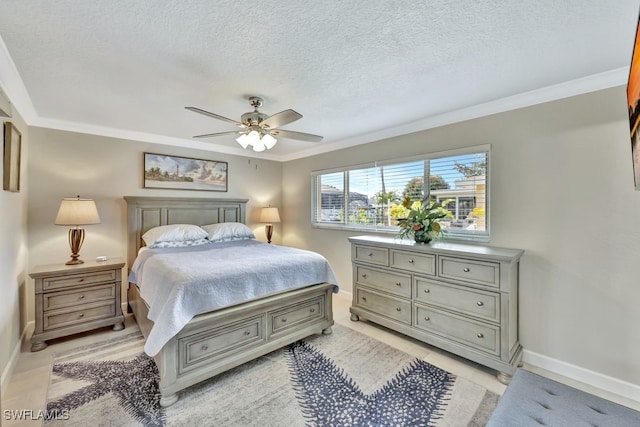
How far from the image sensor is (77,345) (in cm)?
273

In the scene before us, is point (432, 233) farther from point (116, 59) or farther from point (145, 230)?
point (145, 230)

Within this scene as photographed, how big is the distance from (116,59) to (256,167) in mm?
3098

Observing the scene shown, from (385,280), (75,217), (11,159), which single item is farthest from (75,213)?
(385,280)

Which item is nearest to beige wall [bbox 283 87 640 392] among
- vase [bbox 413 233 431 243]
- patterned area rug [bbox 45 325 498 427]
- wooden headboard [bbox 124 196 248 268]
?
vase [bbox 413 233 431 243]

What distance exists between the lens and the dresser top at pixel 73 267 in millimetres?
2689

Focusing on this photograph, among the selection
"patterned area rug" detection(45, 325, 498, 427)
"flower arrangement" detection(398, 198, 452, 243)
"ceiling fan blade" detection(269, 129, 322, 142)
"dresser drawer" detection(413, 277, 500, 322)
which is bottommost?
"patterned area rug" detection(45, 325, 498, 427)

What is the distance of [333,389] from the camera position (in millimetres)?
2090

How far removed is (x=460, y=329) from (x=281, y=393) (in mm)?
1657

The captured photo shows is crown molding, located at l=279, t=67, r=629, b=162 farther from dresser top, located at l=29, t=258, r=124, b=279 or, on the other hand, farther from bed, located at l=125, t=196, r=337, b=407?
dresser top, located at l=29, t=258, r=124, b=279

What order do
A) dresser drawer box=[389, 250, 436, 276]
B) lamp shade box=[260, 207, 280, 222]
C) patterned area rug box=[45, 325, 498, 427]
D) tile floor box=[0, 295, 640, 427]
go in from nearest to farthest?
patterned area rug box=[45, 325, 498, 427] → tile floor box=[0, 295, 640, 427] → dresser drawer box=[389, 250, 436, 276] → lamp shade box=[260, 207, 280, 222]

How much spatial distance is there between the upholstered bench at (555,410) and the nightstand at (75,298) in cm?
363

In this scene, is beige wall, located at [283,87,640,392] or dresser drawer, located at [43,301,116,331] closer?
beige wall, located at [283,87,640,392]

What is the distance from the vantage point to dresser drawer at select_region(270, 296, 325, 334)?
2541 millimetres

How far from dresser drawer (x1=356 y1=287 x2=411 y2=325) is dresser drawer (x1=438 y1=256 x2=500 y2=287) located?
22.4 inches
